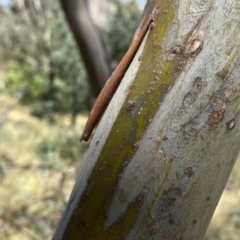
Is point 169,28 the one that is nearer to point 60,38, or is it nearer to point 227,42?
point 227,42

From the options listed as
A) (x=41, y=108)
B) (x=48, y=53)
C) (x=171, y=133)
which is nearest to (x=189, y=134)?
(x=171, y=133)

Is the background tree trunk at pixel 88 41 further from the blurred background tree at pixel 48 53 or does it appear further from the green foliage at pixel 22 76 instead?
the green foliage at pixel 22 76

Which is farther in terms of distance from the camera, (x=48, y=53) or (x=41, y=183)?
(x=48, y=53)

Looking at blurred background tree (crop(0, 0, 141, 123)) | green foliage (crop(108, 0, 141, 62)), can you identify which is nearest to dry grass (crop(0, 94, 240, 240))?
blurred background tree (crop(0, 0, 141, 123))

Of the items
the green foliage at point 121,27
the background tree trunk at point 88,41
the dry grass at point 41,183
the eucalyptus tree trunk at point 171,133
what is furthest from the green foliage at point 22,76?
the eucalyptus tree trunk at point 171,133

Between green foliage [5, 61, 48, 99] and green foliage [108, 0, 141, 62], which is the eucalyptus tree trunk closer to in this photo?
green foliage [108, 0, 141, 62]

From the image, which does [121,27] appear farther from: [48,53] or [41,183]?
[41,183]
